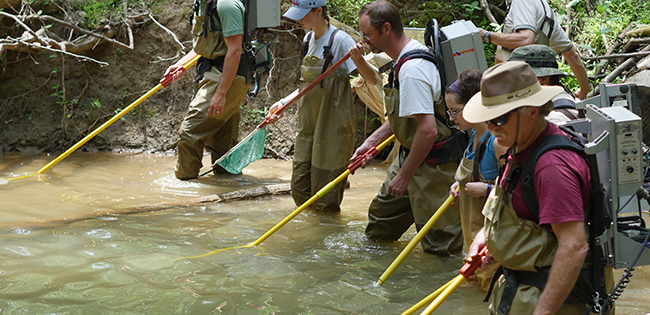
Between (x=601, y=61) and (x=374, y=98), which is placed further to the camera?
(x=601, y=61)

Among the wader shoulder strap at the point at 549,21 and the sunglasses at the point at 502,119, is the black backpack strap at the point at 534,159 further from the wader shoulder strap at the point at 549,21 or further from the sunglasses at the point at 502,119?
the wader shoulder strap at the point at 549,21

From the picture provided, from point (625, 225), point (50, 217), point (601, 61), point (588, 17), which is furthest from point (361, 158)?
point (588, 17)

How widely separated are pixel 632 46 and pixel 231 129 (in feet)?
18.4

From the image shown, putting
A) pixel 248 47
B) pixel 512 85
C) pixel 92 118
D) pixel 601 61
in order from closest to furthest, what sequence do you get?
1. pixel 512 85
2. pixel 248 47
3. pixel 601 61
4. pixel 92 118

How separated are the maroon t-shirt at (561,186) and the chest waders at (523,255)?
5cm

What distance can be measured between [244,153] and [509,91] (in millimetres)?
4475

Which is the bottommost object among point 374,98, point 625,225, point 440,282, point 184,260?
point 440,282

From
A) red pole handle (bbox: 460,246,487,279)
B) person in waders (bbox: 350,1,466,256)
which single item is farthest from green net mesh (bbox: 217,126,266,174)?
red pole handle (bbox: 460,246,487,279)

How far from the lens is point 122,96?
8289 mm

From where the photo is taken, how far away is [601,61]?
757 centimetres

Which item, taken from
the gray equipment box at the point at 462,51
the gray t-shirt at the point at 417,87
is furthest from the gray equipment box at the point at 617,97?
the gray t-shirt at the point at 417,87

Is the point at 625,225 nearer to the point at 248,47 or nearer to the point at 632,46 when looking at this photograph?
the point at 248,47

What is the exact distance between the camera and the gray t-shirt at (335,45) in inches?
191

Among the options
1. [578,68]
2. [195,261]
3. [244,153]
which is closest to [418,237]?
[195,261]
